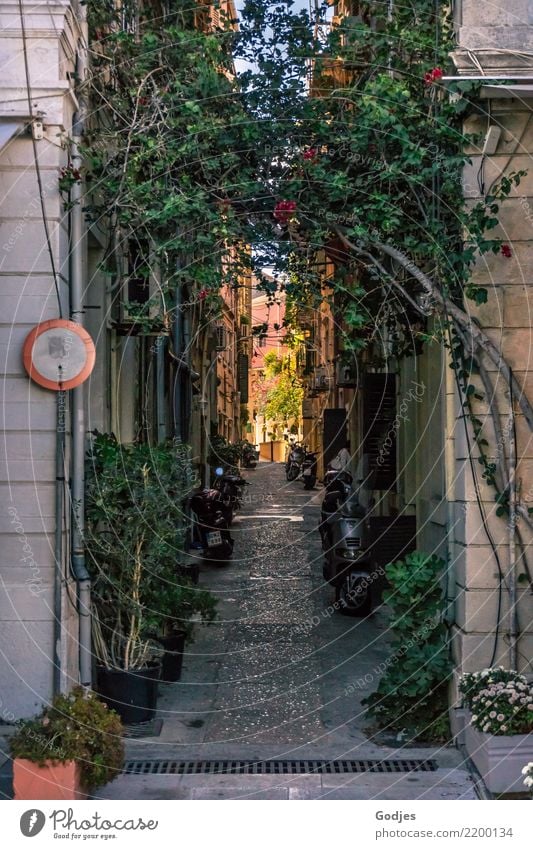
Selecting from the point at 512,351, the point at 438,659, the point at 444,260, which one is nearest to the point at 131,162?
the point at 444,260

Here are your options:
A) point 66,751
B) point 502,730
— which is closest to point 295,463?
point 502,730

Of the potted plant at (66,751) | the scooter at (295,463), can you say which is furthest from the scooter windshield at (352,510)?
the scooter at (295,463)

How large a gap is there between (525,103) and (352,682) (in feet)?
14.1

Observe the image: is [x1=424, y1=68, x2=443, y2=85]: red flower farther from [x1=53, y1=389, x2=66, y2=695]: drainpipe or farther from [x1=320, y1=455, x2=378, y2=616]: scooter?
[x1=320, y1=455, x2=378, y2=616]: scooter

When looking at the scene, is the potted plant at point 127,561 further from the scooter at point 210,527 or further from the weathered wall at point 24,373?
the scooter at point 210,527

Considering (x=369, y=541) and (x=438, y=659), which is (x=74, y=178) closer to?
(x=438, y=659)

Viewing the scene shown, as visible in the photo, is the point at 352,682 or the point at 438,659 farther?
the point at 352,682

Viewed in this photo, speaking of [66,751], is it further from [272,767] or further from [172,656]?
[172,656]

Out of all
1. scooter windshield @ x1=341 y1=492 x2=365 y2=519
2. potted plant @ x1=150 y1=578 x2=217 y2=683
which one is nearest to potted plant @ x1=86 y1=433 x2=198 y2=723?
potted plant @ x1=150 y1=578 x2=217 y2=683

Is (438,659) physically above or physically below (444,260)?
below

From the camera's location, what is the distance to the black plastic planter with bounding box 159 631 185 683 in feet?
26.5

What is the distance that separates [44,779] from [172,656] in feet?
10.1
